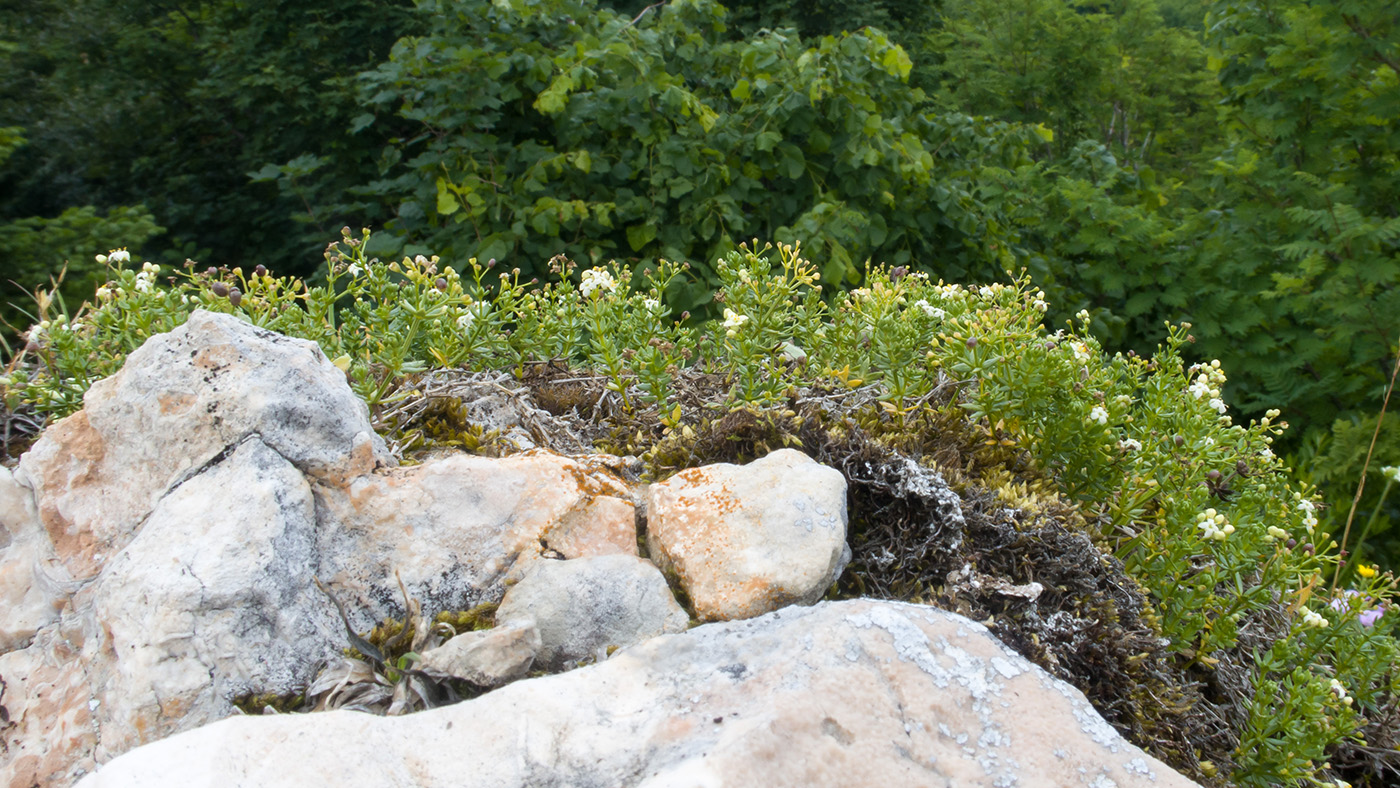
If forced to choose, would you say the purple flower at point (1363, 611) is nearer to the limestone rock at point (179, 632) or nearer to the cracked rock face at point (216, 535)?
the cracked rock face at point (216, 535)

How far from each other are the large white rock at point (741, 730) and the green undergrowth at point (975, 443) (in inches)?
15.8

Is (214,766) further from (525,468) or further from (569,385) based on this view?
(569,385)

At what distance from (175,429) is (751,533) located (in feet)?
4.03

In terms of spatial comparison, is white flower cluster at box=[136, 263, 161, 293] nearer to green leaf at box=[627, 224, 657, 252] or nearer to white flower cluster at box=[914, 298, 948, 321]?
white flower cluster at box=[914, 298, 948, 321]

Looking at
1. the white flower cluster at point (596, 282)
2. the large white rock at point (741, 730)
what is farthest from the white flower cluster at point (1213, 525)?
the white flower cluster at point (596, 282)

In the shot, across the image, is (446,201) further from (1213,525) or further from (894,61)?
(1213,525)

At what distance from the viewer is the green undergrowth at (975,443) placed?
7.05 ft

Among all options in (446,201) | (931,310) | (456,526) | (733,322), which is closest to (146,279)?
(456,526)

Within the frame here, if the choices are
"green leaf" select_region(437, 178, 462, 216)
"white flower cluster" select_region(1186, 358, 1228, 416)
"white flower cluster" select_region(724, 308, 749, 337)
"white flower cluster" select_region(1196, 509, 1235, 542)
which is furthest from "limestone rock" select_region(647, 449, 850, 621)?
"green leaf" select_region(437, 178, 462, 216)

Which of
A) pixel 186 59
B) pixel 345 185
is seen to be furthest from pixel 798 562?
pixel 186 59

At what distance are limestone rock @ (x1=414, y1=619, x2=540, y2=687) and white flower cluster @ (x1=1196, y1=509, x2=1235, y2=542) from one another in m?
1.54

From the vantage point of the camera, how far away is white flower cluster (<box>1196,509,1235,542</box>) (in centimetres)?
221

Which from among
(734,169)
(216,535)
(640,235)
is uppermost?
(216,535)

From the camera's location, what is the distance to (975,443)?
2.60 metres
